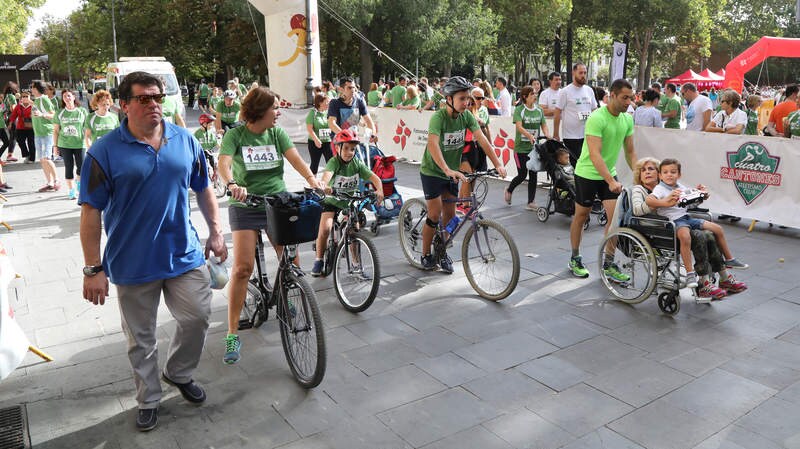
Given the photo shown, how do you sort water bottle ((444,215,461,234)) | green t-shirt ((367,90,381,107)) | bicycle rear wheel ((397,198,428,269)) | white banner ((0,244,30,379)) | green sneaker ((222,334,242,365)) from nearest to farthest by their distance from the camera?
white banner ((0,244,30,379)) → green sneaker ((222,334,242,365)) → water bottle ((444,215,461,234)) → bicycle rear wheel ((397,198,428,269)) → green t-shirt ((367,90,381,107))

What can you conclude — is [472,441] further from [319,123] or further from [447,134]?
[319,123]

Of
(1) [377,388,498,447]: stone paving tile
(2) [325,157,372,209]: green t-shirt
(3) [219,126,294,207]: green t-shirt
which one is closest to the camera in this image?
(1) [377,388,498,447]: stone paving tile

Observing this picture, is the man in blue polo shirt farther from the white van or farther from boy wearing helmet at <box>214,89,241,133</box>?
the white van

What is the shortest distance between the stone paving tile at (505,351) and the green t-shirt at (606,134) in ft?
6.41

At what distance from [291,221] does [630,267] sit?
3.09m

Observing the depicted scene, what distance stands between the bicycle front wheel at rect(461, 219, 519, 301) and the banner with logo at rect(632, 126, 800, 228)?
458 centimetres

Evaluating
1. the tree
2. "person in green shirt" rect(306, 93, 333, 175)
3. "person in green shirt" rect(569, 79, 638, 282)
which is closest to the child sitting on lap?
"person in green shirt" rect(569, 79, 638, 282)

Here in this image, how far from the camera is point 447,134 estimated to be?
6012 millimetres

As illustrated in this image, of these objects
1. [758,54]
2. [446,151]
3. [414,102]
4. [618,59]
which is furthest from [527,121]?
[758,54]

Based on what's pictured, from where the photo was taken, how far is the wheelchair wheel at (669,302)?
17.1 ft

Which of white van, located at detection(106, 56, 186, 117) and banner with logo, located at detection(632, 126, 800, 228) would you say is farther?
white van, located at detection(106, 56, 186, 117)

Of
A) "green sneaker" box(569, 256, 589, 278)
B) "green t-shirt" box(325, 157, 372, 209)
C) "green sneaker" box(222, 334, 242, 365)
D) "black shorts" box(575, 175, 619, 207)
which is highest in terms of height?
"green t-shirt" box(325, 157, 372, 209)

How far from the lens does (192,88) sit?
4869 cm

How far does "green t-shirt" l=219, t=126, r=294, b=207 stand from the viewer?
4.55 meters
